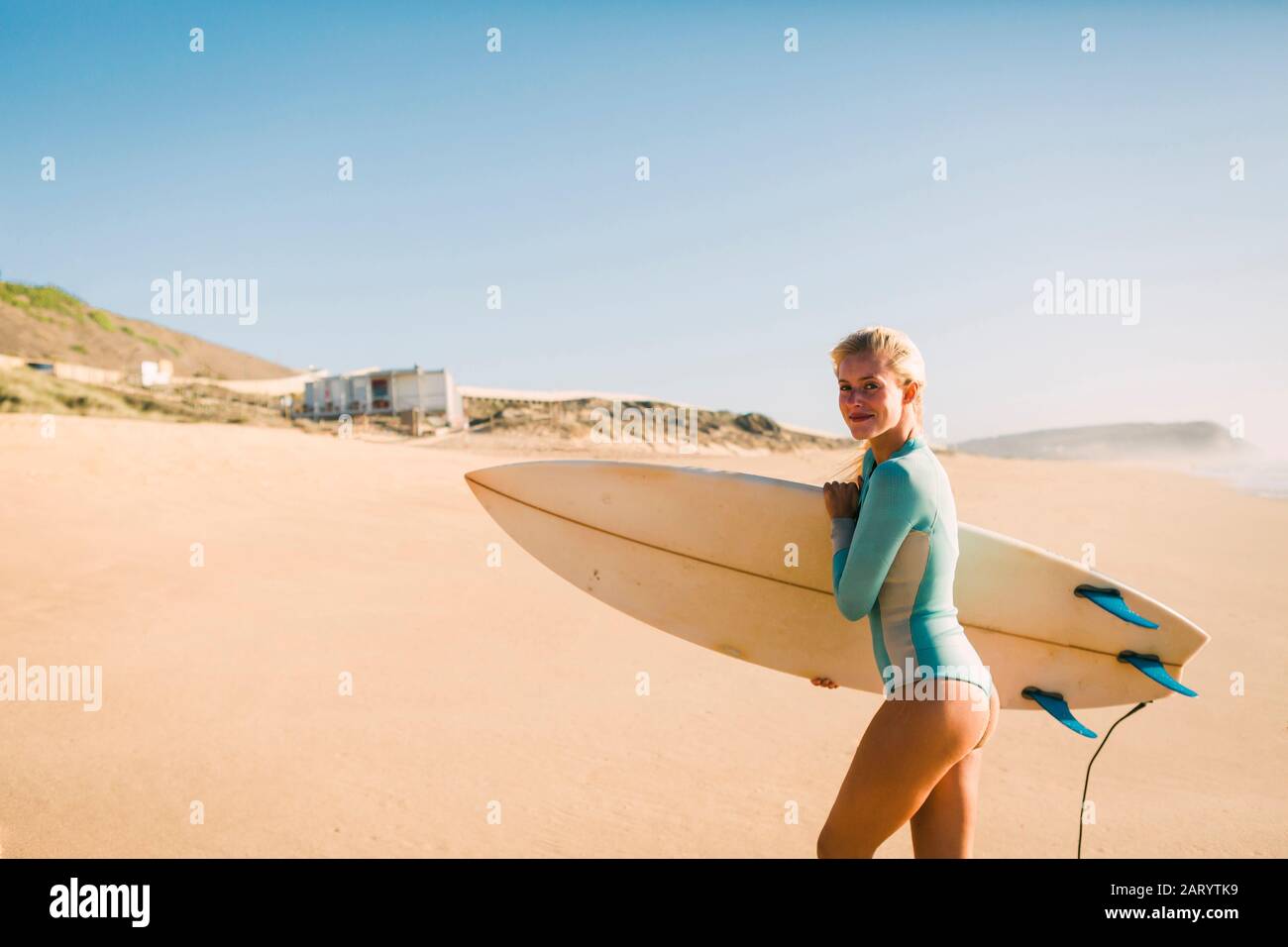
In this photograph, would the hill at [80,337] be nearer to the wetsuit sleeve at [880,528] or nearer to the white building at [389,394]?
the white building at [389,394]

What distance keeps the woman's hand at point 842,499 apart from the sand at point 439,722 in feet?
5.54

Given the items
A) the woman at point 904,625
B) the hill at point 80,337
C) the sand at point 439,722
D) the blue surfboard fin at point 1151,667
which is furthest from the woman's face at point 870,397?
the hill at point 80,337

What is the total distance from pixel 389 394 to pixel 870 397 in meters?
28.2

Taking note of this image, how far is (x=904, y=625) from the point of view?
5.82ft

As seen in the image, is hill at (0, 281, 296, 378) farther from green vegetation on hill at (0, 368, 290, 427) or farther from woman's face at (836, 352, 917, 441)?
woman's face at (836, 352, 917, 441)

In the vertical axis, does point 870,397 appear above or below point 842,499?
above

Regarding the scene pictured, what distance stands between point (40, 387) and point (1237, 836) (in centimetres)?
1629

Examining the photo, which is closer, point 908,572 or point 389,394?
point 908,572

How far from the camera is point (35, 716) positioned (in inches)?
148

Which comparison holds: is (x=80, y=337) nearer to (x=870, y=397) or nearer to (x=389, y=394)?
(x=389, y=394)

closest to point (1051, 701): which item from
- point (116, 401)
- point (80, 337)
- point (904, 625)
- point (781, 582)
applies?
point (781, 582)

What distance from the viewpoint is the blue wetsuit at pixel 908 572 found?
1.68 meters
